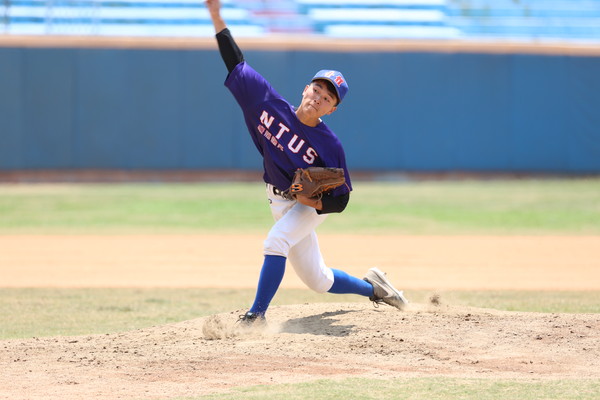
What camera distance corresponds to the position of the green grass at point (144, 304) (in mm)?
6223

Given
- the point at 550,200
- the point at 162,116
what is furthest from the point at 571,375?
the point at 162,116

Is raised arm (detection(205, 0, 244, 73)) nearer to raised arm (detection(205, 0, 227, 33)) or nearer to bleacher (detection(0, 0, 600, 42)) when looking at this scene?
raised arm (detection(205, 0, 227, 33))

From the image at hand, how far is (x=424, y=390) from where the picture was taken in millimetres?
4148

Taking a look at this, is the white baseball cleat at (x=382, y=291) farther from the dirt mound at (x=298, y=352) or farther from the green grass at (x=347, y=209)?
the green grass at (x=347, y=209)

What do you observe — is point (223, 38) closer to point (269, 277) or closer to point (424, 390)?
point (269, 277)

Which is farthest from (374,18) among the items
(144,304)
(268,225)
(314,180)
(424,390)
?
(424,390)

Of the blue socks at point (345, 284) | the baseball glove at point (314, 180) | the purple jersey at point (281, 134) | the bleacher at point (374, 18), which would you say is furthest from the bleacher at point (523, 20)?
the baseball glove at point (314, 180)

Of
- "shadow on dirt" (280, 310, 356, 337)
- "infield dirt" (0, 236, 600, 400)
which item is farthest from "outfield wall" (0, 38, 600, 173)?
"shadow on dirt" (280, 310, 356, 337)

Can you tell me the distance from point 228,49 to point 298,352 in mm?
1794

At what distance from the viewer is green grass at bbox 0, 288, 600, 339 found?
20.4 ft

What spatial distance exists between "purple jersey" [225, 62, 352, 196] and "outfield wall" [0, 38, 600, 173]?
12.5m

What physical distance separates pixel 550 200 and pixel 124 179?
27.0 ft

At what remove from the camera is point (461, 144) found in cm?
1831

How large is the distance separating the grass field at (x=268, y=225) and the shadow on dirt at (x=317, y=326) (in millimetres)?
976
